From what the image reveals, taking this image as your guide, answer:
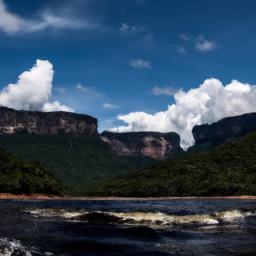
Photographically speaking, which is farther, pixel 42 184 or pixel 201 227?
pixel 42 184

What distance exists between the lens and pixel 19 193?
129 metres

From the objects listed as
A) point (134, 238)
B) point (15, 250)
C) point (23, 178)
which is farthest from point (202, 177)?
point (15, 250)

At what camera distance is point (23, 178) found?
449 feet

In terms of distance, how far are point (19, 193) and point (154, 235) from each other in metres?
104

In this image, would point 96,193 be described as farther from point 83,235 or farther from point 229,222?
point 83,235

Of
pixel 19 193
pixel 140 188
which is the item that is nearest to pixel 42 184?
pixel 19 193

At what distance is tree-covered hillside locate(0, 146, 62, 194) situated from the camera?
419 feet

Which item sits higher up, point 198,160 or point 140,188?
point 198,160

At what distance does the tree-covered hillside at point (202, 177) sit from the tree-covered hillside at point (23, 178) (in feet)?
99.2

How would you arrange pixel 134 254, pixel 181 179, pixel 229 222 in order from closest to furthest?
pixel 134 254
pixel 229 222
pixel 181 179

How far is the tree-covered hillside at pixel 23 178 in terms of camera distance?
419 feet

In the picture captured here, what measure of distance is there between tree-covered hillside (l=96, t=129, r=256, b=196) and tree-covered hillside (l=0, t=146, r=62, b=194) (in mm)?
30221

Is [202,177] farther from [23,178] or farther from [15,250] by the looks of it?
[15,250]

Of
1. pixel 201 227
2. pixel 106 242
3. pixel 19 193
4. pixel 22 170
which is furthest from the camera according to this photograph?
pixel 22 170
